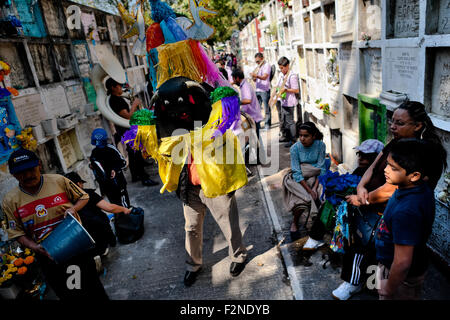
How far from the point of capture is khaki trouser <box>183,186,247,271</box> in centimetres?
282

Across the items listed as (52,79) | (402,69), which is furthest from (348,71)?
(52,79)

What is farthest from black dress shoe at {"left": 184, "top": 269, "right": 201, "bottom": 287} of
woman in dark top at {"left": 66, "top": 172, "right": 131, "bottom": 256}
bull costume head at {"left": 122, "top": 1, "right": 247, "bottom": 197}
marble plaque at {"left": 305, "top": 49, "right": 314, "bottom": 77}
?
marble plaque at {"left": 305, "top": 49, "right": 314, "bottom": 77}

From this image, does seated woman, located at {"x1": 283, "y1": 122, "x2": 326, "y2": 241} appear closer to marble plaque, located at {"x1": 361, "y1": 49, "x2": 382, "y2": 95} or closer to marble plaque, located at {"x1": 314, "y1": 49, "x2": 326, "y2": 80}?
marble plaque, located at {"x1": 361, "y1": 49, "x2": 382, "y2": 95}

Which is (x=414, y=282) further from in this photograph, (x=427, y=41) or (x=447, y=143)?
(x=427, y=41)

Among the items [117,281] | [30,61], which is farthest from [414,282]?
[30,61]

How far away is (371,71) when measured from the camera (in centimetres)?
354

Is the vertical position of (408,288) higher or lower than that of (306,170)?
lower

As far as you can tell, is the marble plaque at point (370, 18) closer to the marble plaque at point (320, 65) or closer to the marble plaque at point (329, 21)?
the marble plaque at point (329, 21)

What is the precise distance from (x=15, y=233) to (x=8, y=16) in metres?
2.96

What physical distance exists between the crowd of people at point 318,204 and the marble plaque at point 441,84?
0.47 m

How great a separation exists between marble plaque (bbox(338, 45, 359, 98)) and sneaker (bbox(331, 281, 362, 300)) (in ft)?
8.07

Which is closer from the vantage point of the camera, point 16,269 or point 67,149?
point 16,269

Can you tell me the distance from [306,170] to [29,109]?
3559 millimetres

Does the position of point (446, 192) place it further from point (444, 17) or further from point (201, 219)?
point (201, 219)
